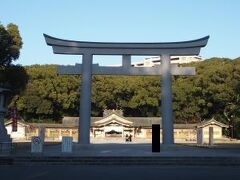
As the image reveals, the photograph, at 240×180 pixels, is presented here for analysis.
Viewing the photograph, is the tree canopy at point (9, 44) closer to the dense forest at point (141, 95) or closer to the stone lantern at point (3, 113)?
the stone lantern at point (3, 113)

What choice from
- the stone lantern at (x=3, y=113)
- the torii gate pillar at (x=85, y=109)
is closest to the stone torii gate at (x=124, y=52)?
the torii gate pillar at (x=85, y=109)

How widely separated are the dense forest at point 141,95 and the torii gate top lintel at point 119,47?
32840mm

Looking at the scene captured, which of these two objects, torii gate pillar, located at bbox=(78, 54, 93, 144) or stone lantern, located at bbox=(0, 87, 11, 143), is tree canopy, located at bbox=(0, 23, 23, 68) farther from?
torii gate pillar, located at bbox=(78, 54, 93, 144)

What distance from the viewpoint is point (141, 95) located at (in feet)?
222
